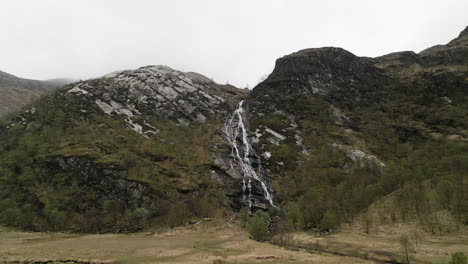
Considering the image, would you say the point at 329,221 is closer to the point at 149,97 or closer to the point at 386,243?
the point at 386,243

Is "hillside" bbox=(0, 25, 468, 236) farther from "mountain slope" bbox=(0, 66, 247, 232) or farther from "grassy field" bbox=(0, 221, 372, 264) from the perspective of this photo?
"grassy field" bbox=(0, 221, 372, 264)

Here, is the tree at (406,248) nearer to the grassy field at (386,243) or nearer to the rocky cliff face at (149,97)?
the grassy field at (386,243)

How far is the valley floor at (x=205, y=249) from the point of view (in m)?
40.2

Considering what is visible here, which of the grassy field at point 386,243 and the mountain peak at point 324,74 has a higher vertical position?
the mountain peak at point 324,74

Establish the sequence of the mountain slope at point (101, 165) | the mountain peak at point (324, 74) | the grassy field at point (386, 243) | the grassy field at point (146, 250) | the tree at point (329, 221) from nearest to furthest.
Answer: the grassy field at point (146, 250) < the grassy field at point (386, 243) < the tree at point (329, 221) < the mountain slope at point (101, 165) < the mountain peak at point (324, 74)

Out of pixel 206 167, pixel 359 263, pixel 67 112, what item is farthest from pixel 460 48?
pixel 67 112

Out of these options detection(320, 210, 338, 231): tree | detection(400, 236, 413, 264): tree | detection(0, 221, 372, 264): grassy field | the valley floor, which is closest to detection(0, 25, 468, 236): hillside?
detection(320, 210, 338, 231): tree

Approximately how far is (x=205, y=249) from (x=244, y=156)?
5916 cm

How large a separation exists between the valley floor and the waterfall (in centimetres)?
2364

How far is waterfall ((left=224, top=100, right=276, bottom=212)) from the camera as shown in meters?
86.9

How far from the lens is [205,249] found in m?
47.6

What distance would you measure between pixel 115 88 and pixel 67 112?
33.5 m

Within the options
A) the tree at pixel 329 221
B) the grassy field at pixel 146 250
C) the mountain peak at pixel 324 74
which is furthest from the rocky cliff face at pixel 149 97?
the tree at pixel 329 221

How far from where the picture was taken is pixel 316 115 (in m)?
141
